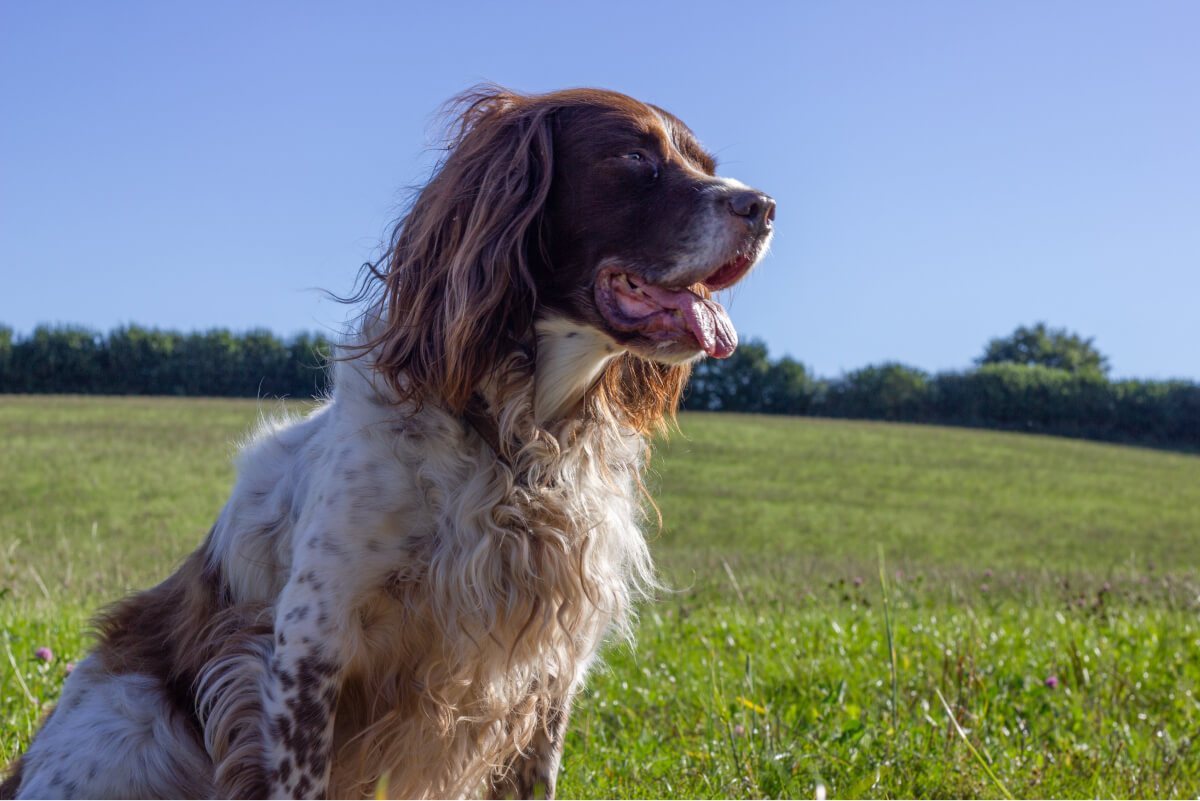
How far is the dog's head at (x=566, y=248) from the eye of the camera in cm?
258

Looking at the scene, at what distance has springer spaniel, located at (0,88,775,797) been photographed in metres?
2.53

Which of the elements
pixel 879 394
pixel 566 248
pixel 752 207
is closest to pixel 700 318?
pixel 752 207

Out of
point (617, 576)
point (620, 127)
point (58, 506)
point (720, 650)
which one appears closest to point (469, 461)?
point (617, 576)

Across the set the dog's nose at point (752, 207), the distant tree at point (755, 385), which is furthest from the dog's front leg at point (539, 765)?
the distant tree at point (755, 385)

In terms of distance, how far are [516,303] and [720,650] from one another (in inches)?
139

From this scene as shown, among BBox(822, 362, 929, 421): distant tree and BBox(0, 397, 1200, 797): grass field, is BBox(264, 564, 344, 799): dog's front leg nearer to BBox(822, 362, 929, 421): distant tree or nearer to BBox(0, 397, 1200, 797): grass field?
BBox(0, 397, 1200, 797): grass field

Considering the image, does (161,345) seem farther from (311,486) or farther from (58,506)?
(311,486)

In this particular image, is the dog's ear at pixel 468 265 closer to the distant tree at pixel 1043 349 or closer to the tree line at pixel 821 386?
the tree line at pixel 821 386

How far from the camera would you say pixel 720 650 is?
5.56m

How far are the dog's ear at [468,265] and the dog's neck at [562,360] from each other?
3.0 inches

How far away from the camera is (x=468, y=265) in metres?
2.66

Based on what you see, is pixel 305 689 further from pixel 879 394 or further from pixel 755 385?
pixel 879 394

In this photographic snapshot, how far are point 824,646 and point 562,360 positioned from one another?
11.4ft

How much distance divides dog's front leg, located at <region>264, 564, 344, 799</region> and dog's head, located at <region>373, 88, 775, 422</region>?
2.02 ft
